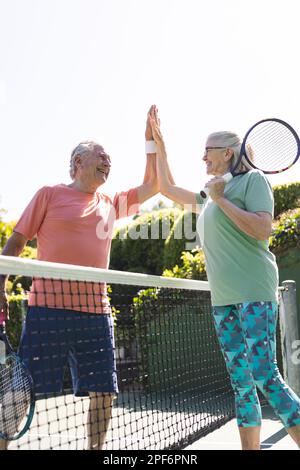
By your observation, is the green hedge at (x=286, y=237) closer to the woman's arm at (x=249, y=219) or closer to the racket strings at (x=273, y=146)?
the racket strings at (x=273, y=146)

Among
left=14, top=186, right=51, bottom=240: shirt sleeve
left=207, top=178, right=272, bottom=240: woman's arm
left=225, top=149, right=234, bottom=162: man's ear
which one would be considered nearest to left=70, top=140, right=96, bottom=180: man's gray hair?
left=14, top=186, right=51, bottom=240: shirt sleeve

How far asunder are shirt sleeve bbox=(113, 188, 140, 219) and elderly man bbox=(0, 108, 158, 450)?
8.4 inches

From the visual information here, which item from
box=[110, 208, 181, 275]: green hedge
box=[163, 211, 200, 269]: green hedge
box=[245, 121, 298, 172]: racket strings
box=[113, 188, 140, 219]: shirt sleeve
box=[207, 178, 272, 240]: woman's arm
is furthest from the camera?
box=[110, 208, 181, 275]: green hedge

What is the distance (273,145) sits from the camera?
3971 mm

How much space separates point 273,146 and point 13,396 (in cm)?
191

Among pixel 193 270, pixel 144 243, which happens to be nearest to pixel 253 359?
pixel 193 270

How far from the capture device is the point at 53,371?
142 inches

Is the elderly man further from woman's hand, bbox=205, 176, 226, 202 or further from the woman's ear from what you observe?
woman's hand, bbox=205, 176, 226, 202

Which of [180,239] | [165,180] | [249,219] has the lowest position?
[249,219]

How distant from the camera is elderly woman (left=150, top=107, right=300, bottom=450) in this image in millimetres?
3320

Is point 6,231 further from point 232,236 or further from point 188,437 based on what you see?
point 232,236

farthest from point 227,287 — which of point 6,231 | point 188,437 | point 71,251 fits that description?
point 6,231

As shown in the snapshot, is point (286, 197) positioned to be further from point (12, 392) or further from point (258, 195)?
point (12, 392)

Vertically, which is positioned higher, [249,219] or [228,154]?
[228,154]
